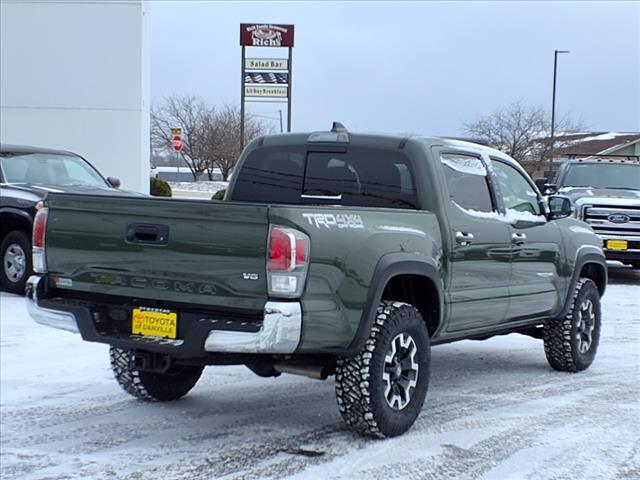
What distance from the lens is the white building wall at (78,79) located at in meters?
21.5

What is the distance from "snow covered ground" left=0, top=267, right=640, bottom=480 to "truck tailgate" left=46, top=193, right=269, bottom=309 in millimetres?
934

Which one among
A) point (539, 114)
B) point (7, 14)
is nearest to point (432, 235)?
point (7, 14)

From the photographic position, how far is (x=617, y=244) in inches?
548

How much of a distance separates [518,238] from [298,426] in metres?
2.23

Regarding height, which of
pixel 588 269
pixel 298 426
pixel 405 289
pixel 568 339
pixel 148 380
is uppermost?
pixel 405 289

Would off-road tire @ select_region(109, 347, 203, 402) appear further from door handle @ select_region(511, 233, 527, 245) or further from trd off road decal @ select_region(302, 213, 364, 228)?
door handle @ select_region(511, 233, 527, 245)

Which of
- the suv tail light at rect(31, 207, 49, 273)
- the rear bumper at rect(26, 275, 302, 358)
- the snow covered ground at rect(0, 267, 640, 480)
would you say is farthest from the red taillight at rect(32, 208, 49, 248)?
the snow covered ground at rect(0, 267, 640, 480)

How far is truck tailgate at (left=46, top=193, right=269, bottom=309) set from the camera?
4746mm

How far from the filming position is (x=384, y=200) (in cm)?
614

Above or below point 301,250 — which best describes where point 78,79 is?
above

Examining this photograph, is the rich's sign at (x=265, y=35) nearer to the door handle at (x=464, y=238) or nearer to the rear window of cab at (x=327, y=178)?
the rear window of cab at (x=327, y=178)

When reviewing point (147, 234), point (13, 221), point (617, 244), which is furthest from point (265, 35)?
point (147, 234)

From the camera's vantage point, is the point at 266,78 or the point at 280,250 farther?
the point at 266,78

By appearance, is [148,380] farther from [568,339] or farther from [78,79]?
[78,79]
